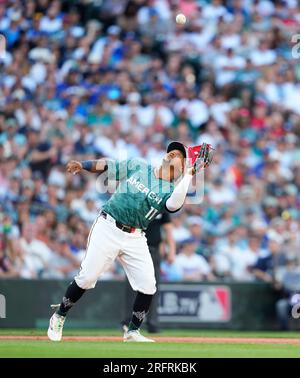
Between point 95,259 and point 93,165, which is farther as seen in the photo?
point 93,165

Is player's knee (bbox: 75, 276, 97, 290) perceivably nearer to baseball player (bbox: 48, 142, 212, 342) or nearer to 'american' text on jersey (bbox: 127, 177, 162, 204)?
baseball player (bbox: 48, 142, 212, 342)

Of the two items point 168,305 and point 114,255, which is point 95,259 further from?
point 168,305

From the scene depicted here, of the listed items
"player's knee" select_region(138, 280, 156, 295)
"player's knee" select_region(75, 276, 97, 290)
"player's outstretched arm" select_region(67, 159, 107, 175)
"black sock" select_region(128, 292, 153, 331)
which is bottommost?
"black sock" select_region(128, 292, 153, 331)

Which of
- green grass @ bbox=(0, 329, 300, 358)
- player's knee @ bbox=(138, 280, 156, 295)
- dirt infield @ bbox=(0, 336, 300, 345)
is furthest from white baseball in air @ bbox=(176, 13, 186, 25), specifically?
green grass @ bbox=(0, 329, 300, 358)

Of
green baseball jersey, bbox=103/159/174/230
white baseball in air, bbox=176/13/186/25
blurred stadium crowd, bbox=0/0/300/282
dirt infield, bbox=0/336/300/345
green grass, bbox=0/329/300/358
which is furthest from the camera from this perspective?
white baseball in air, bbox=176/13/186/25

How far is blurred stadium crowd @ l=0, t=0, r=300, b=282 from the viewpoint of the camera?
16.7 meters

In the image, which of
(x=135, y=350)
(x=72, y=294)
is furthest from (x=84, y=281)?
(x=135, y=350)

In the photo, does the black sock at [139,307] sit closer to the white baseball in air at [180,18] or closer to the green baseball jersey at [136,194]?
the green baseball jersey at [136,194]

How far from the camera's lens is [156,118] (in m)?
19.2

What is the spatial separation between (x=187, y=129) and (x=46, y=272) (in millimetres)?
4777

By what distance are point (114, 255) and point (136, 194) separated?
680 mm

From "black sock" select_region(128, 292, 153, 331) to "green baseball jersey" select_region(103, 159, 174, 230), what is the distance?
2.50ft

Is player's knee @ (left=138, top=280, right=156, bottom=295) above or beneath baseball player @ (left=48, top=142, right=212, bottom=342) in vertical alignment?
beneath

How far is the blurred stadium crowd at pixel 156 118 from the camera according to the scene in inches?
659
